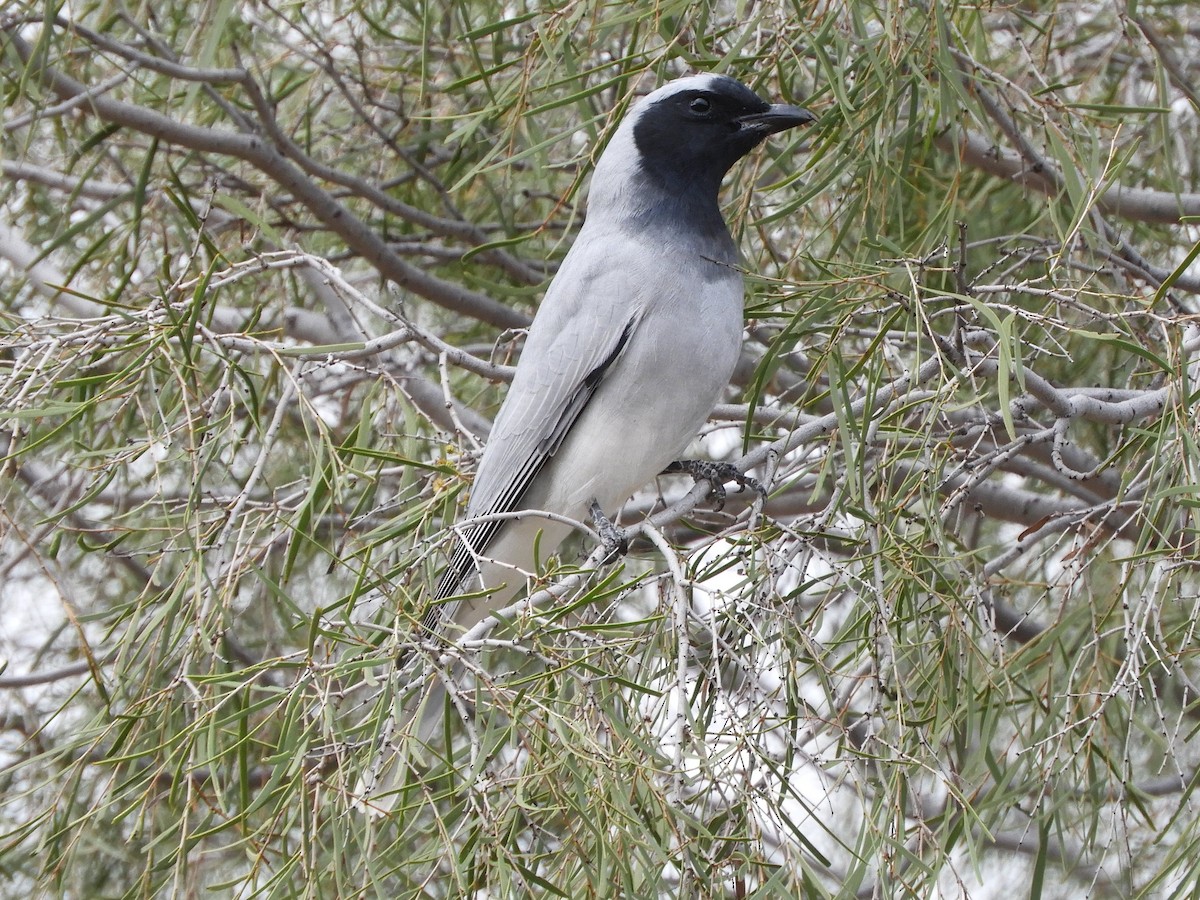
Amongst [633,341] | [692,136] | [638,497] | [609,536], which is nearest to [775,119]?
[692,136]

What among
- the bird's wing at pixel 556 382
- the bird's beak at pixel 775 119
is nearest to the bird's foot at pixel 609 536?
the bird's wing at pixel 556 382

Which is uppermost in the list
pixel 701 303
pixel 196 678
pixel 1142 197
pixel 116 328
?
pixel 116 328

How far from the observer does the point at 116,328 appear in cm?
216

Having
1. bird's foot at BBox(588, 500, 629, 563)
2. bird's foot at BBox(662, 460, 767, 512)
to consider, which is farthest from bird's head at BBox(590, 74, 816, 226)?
bird's foot at BBox(588, 500, 629, 563)

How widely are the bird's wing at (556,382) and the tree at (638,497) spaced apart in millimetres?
91

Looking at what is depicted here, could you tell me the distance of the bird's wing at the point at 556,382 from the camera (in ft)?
9.53

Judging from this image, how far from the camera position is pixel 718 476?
107 inches

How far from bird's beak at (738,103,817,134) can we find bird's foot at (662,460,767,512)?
2.38 feet

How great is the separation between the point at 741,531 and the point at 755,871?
616 millimetres

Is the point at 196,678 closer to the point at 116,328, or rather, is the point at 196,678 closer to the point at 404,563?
the point at 404,563

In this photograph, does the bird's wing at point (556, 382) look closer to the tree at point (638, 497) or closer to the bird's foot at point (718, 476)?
the tree at point (638, 497)

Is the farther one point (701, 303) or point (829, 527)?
point (701, 303)

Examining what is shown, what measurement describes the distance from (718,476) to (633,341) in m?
0.37

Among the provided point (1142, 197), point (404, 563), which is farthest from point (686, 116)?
point (404, 563)
